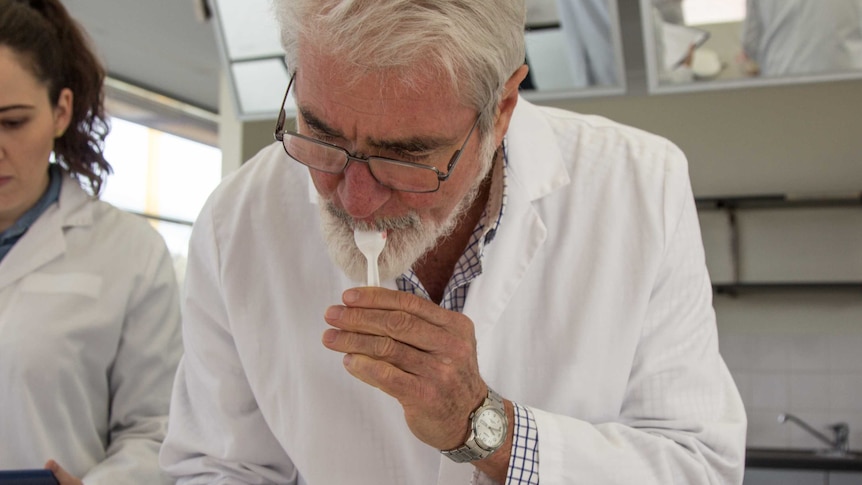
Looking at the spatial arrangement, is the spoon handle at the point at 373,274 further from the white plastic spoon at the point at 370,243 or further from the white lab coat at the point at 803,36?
the white lab coat at the point at 803,36

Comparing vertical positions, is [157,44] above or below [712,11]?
above

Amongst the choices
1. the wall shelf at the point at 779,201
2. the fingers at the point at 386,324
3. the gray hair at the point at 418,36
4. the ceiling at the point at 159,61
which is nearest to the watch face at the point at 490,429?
the fingers at the point at 386,324

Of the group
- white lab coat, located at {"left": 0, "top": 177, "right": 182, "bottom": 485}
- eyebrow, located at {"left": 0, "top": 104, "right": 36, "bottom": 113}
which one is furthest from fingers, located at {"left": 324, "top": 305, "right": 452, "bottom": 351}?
eyebrow, located at {"left": 0, "top": 104, "right": 36, "bottom": 113}

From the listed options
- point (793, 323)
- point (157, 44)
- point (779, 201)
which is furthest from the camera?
point (157, 44)

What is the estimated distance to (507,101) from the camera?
3.76 ft

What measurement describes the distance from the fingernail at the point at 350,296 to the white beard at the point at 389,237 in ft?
0.54

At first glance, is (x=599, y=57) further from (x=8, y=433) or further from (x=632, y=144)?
(x=8, y=433)

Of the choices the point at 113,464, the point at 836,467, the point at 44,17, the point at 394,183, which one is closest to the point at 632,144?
the point at 394,183

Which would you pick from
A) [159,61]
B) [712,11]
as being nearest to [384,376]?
[712,11]

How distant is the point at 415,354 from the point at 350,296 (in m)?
0.10

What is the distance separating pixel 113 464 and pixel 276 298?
0.52 metres

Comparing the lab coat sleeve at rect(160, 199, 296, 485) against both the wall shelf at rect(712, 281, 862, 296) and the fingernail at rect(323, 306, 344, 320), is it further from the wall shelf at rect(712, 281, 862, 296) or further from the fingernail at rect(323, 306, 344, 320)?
the wall shelf at rect(712, 281, 862, 296)

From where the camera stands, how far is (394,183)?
100 centimetres

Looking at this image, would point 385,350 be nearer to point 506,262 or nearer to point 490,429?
point 490,429
